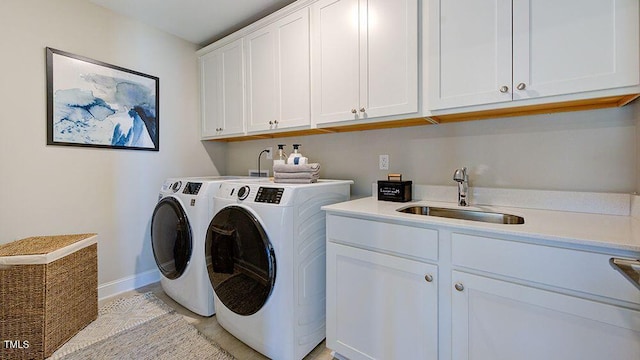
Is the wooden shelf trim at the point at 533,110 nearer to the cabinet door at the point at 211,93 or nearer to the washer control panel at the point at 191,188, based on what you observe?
the washer control panel at the point at 191,188

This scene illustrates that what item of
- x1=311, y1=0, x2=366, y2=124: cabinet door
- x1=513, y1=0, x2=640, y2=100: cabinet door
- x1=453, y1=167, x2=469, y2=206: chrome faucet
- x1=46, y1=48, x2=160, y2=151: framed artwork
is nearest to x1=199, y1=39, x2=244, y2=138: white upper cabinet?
x1=46, y1=48, x2=160, y2=151: framed artwork

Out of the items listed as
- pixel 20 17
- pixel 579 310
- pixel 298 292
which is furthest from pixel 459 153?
pixel 20 17

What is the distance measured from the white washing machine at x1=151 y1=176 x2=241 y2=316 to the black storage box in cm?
121

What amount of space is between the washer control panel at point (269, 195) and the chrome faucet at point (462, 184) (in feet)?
3.30

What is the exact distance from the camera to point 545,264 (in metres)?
0.94

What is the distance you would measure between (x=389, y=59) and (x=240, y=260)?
4.83 feet

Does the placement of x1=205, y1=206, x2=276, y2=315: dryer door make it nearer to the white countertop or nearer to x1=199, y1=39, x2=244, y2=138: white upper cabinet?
the white countertop

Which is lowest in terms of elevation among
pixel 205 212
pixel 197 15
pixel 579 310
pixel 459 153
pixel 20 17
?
pixel 579 310

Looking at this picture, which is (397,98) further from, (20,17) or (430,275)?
(20,17)

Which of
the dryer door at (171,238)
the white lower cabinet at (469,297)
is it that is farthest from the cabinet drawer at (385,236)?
the dryer door at (171,238)

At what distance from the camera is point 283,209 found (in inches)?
57.1

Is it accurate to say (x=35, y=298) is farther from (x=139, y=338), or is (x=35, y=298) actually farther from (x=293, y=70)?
(x=293, y=70)

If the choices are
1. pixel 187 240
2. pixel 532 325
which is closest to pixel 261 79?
pixel 187 240

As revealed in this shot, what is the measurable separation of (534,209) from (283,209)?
1350mm
